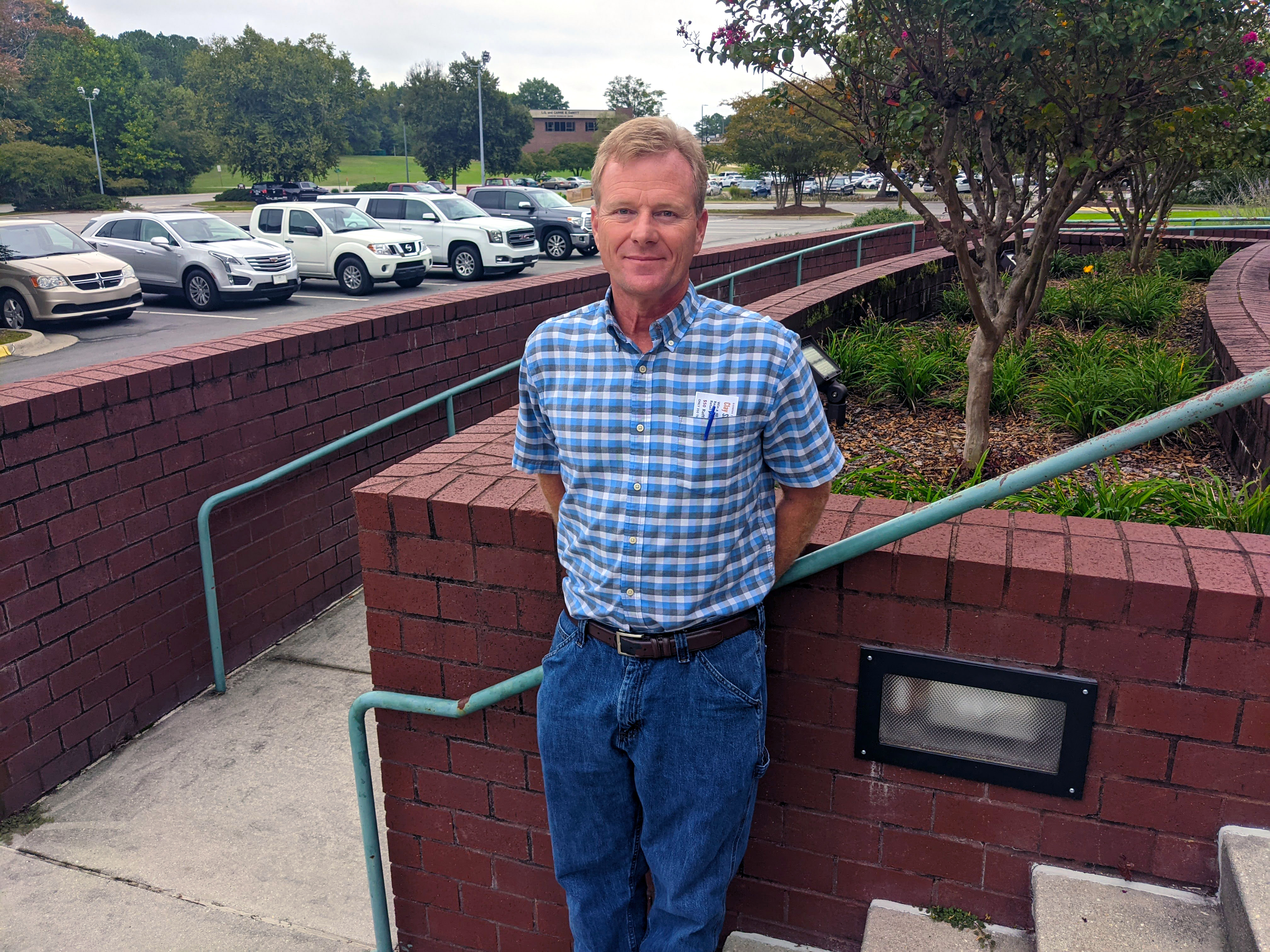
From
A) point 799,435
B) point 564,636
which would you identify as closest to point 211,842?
point 564,636

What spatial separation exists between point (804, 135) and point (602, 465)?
4255 cm

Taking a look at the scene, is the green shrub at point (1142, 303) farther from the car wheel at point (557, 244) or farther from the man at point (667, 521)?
the car wheel at point (557, 244)

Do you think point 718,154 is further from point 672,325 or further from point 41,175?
point 672,325

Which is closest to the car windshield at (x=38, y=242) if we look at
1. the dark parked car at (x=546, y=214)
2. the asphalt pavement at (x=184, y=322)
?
the asphalt pavement at (x=184, y=322)

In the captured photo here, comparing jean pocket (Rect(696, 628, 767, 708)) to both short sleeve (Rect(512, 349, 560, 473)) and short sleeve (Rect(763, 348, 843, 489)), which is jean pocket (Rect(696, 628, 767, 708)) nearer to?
short sleeve (Rect(763, 348, 843, 489))

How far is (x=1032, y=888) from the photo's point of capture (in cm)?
→ 244

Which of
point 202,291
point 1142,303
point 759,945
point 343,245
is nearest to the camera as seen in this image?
point 759,945

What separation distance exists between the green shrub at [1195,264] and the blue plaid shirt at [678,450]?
10.00m

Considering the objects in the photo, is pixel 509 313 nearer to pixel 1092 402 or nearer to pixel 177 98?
pixel 1092 402

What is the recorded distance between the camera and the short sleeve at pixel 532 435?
7.39 feet

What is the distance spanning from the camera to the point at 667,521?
203 cm

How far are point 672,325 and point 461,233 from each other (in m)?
20.0

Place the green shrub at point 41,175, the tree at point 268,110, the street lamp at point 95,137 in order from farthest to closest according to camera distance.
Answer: the tree at point 268,110 < the street lamp at point 95,137 < the green shrub at point 41,175

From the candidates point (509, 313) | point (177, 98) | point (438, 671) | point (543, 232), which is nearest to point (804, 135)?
point (543, 232)
